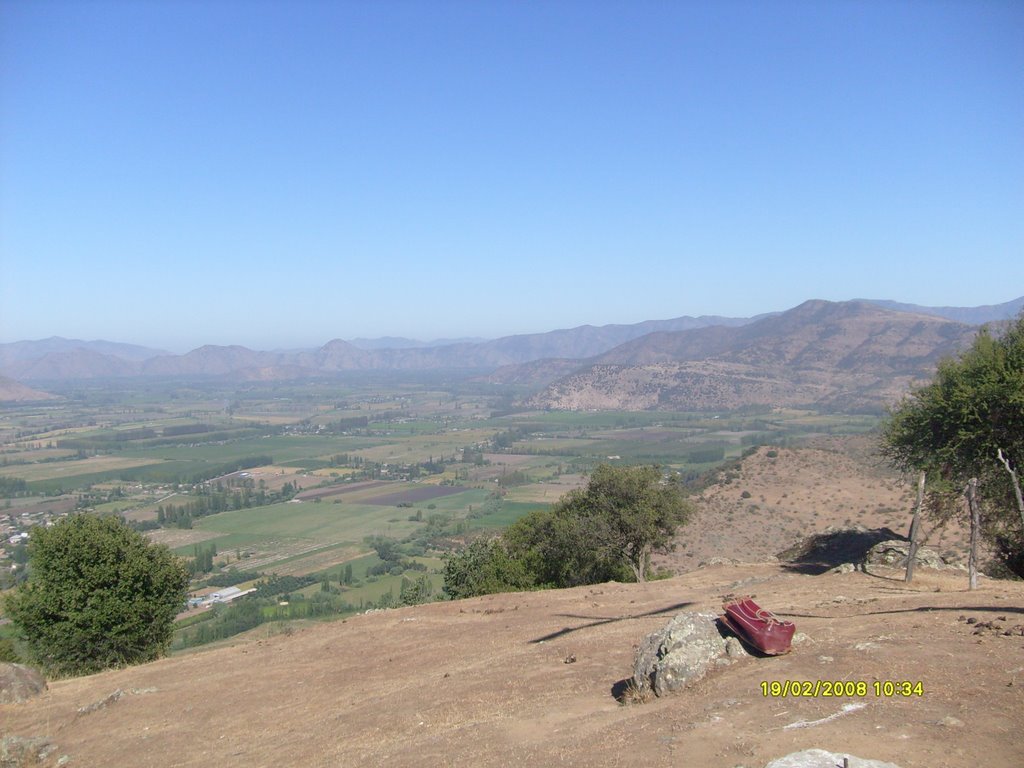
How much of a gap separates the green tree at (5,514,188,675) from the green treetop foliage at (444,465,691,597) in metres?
13.8

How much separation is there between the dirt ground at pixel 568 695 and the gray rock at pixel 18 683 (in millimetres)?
575

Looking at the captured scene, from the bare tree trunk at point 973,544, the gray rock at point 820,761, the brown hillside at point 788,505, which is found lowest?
the brown hillside at point 788,505

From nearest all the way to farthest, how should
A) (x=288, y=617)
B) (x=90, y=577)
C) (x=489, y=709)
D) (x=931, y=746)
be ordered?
(x=931, y=746), (x=489, y=709), (x=90, y=577), (x=288, y=617)

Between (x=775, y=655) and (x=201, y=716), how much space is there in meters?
13.0

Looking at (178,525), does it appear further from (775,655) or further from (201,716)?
(775,655)

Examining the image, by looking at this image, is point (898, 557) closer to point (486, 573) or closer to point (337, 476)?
point (486, 573)

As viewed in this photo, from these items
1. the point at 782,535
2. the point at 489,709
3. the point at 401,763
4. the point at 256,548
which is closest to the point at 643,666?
the point at 489,709

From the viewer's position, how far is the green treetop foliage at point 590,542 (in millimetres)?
31281

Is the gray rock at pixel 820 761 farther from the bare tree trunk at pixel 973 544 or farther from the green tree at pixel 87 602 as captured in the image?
the green tree at pixel 87 602

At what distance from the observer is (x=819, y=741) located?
839cm

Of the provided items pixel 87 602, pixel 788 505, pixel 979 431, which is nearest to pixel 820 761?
pixel 979 431

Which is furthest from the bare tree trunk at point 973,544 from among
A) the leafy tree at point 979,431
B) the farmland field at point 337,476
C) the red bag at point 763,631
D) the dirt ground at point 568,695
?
the farmland field at point 337,476

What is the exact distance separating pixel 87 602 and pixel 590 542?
20078mm

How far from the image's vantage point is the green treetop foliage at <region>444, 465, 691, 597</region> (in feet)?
103
